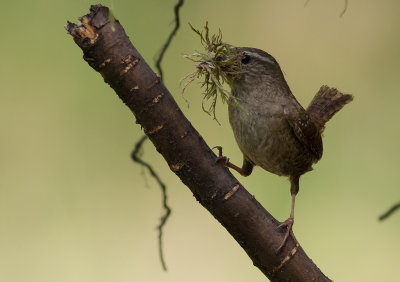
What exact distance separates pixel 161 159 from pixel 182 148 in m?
2.55

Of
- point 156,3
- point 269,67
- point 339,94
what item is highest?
point 156,3

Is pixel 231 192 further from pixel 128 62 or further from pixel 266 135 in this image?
pixel 266 135

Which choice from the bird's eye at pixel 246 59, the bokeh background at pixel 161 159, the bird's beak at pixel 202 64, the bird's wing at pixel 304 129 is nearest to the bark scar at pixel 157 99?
the bird's beak at pixel 202 64

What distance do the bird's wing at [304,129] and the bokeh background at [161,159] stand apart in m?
0.93

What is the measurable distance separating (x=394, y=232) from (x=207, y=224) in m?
1.07

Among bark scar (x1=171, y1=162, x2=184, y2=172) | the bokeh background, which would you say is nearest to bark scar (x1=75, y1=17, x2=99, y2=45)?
bark scar (x1=171, y1=162, x2=184, y2=172)

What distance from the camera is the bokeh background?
3887 mm

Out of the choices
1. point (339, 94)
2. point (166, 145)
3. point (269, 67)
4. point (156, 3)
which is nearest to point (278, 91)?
point (269, 67)

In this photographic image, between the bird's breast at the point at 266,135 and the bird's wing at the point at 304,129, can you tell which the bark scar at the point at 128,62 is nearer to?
the bird's breast at the point at 266,135

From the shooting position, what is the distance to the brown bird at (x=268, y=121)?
104 inches

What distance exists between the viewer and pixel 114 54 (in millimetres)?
1763

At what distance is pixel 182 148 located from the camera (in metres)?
Answer: 1.88

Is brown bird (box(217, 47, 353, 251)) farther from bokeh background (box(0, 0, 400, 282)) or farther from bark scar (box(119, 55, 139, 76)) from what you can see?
bokeh background (box(0, 0, 400, 282))

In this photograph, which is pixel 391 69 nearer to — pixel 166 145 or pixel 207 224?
pixel 207 224
